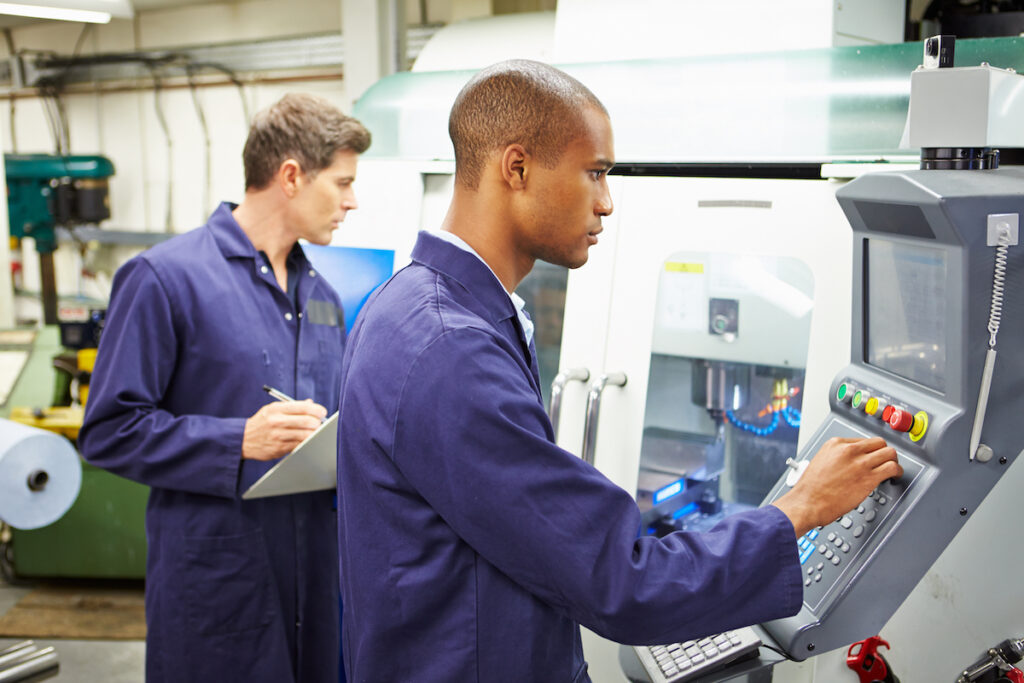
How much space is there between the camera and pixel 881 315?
4.14 feet

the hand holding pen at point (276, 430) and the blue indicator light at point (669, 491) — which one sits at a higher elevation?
the hand holding pen at point (276, 430)

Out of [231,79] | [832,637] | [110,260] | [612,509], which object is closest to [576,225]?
[612,509]

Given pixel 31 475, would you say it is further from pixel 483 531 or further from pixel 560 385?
pixel 483 531

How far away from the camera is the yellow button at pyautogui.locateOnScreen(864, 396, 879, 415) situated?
1231 millimetres

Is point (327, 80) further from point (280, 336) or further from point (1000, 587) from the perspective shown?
point (1000, 587)

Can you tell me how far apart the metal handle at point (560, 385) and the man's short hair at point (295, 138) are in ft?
2.33

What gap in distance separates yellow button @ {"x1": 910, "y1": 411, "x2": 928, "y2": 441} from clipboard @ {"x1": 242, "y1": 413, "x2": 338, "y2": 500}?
94 centimetres

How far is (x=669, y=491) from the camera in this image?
6.29 feet

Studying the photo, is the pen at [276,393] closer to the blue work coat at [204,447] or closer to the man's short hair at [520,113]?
the blue work coat at [204,447]

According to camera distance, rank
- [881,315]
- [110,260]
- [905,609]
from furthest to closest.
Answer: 1. [110,260]
2. [905,609]
3. [881,315]

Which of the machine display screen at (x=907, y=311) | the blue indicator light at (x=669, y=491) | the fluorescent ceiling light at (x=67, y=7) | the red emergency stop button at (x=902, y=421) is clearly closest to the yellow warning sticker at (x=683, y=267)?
the blue indicator light at (x=669, y=491)

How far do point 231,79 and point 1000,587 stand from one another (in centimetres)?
460

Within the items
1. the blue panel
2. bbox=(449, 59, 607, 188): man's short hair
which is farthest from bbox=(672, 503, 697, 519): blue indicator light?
bbox=(449, 59, 607, 188): man's short hair

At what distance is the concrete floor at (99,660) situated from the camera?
3.23 metres
